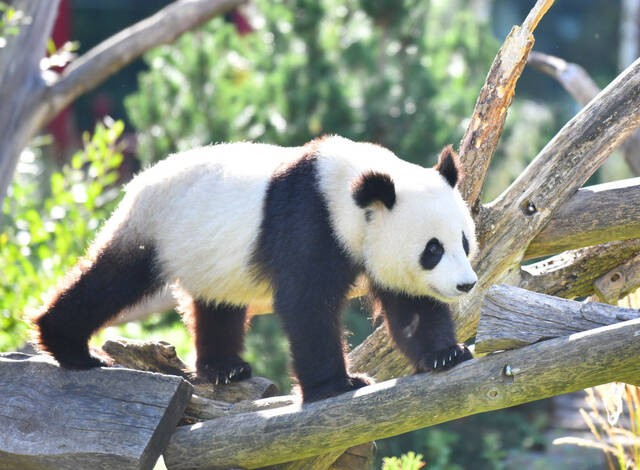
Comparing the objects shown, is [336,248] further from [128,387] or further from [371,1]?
[371,1]

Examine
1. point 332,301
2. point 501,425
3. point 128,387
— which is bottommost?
point 501,425

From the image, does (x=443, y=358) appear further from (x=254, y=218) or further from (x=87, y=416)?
(x=87, y=416)

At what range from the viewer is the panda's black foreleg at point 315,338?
2.96m

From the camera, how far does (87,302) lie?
320 centimetres

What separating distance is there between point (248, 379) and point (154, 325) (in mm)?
3369

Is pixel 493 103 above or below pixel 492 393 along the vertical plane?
above

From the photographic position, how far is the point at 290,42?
19.5 feet

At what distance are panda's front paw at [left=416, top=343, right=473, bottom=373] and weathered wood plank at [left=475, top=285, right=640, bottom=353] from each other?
0.48ft

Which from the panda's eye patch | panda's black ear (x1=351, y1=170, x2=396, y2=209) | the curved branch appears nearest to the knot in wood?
the panda's eye patch

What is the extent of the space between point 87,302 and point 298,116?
2776 mm

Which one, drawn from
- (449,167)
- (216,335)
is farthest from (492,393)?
(216,335)

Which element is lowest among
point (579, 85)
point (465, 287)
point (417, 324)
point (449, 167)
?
point (579, 85)

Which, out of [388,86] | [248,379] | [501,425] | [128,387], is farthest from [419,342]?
[501,425]

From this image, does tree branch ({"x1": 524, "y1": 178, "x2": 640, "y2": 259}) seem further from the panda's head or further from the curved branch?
the curved branch
